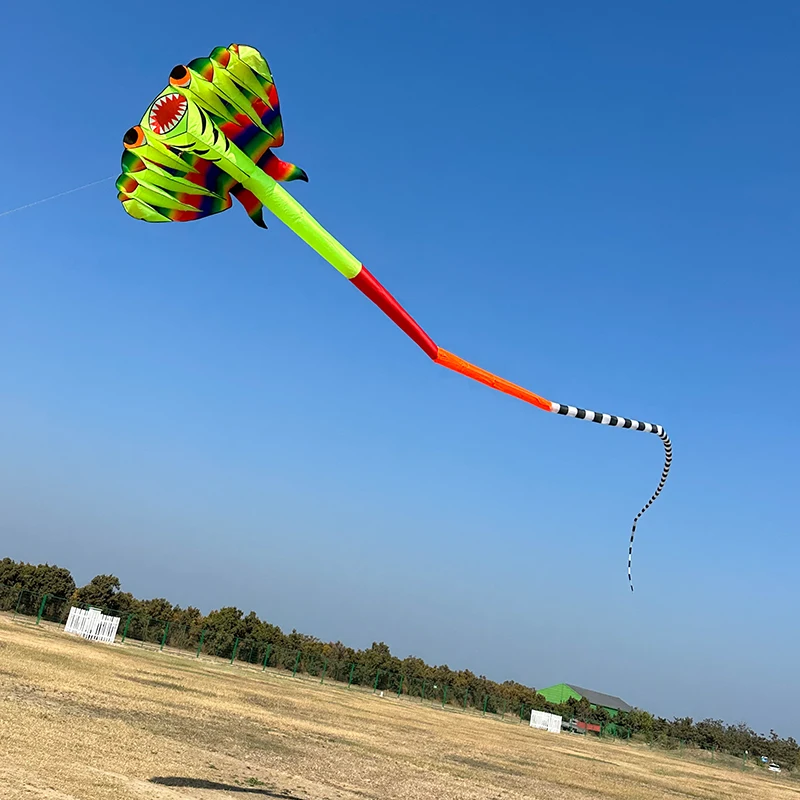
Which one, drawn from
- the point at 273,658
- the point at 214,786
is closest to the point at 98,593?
the point at 273,658

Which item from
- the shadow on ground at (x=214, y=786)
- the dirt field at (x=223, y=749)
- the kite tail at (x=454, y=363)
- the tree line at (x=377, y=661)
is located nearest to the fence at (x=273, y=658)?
the tree line at (x=377, y=661)

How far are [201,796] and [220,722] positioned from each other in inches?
342

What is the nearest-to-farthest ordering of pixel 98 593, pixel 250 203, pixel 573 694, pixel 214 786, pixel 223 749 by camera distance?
1. pixel 250 203
2. pixel 214 786
3. pixel 223 749
4. pixel 98 593
5. pixel 573 694

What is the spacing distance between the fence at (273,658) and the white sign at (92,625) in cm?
267

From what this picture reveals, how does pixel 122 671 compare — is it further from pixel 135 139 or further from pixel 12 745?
pixel 135 139

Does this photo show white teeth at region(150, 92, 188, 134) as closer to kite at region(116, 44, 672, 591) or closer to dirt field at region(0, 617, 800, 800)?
kite at region(116, 44, 672, 591)

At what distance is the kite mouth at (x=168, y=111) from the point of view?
25.9 feet

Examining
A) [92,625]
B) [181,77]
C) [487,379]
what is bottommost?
[92,625]

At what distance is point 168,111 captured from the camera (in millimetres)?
7910

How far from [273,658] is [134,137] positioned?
51.9 metres

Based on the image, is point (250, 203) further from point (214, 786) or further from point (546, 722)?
point (546, 722)

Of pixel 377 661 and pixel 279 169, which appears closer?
pixel 279 169

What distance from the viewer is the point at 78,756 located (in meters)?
11.1

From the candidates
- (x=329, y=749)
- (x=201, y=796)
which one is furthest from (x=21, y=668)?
(x=201, y=796)
